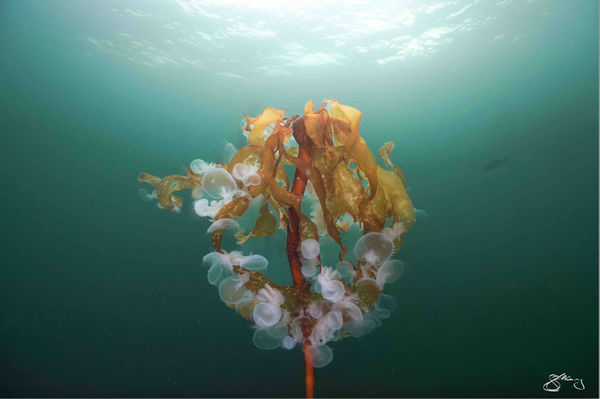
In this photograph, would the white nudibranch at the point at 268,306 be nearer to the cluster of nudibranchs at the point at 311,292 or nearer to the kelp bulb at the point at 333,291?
the cluster of nudibranchs at the point at 311,292

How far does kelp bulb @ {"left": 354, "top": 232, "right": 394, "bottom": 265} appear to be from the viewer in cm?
125

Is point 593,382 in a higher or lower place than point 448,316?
lower

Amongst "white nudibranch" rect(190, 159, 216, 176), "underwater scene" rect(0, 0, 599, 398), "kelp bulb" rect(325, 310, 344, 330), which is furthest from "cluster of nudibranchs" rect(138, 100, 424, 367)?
"white nudibranch" rect(190, 159, 216, 176)

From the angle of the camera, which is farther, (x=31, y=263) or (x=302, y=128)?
(x=31, y=263)

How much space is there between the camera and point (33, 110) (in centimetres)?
1216

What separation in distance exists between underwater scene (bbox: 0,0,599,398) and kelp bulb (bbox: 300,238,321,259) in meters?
0.45

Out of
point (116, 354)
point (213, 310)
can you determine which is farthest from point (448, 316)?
point (116, 354)

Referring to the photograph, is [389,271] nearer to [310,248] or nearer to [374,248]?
[374,248]

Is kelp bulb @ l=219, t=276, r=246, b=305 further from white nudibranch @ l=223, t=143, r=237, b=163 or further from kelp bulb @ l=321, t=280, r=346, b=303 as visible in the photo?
white nudibranch @ l=223, t=143, r=237, b=163

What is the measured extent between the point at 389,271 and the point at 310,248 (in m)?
0.51

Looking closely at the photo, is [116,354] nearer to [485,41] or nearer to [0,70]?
[0,70]

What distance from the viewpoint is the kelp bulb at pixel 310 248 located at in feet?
4.10

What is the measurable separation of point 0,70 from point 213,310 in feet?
45.7

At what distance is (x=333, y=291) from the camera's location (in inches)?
48.3
